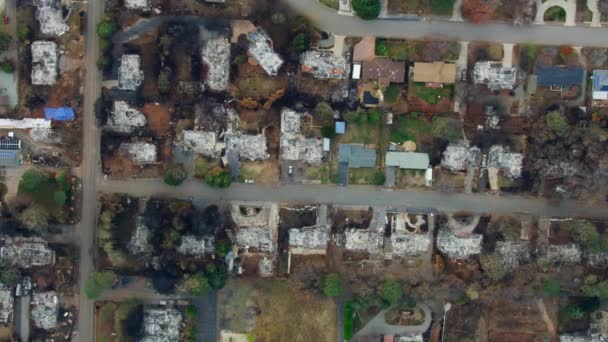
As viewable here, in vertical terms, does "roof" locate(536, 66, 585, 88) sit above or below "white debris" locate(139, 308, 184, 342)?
above

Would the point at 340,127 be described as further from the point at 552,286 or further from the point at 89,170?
the point at 552,286

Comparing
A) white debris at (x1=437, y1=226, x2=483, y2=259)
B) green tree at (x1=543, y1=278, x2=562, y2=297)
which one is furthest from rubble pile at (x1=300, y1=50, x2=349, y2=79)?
green tree at (x1=543, y1=278, x2=562, y2=297)

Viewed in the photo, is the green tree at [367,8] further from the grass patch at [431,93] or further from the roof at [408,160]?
the roof at [408,160]

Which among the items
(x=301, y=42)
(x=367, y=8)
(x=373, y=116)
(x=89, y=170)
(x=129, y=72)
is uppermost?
(x=367, y=8)

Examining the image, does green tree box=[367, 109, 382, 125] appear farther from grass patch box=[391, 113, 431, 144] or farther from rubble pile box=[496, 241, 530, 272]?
rubble pile box=[496, 241, 530, 272]

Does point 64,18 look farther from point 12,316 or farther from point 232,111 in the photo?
point 12,316

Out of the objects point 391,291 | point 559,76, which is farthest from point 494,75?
point 391,291

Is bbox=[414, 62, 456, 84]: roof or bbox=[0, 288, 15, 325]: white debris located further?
bbox=[0, 288, 15, 325]: white debris
